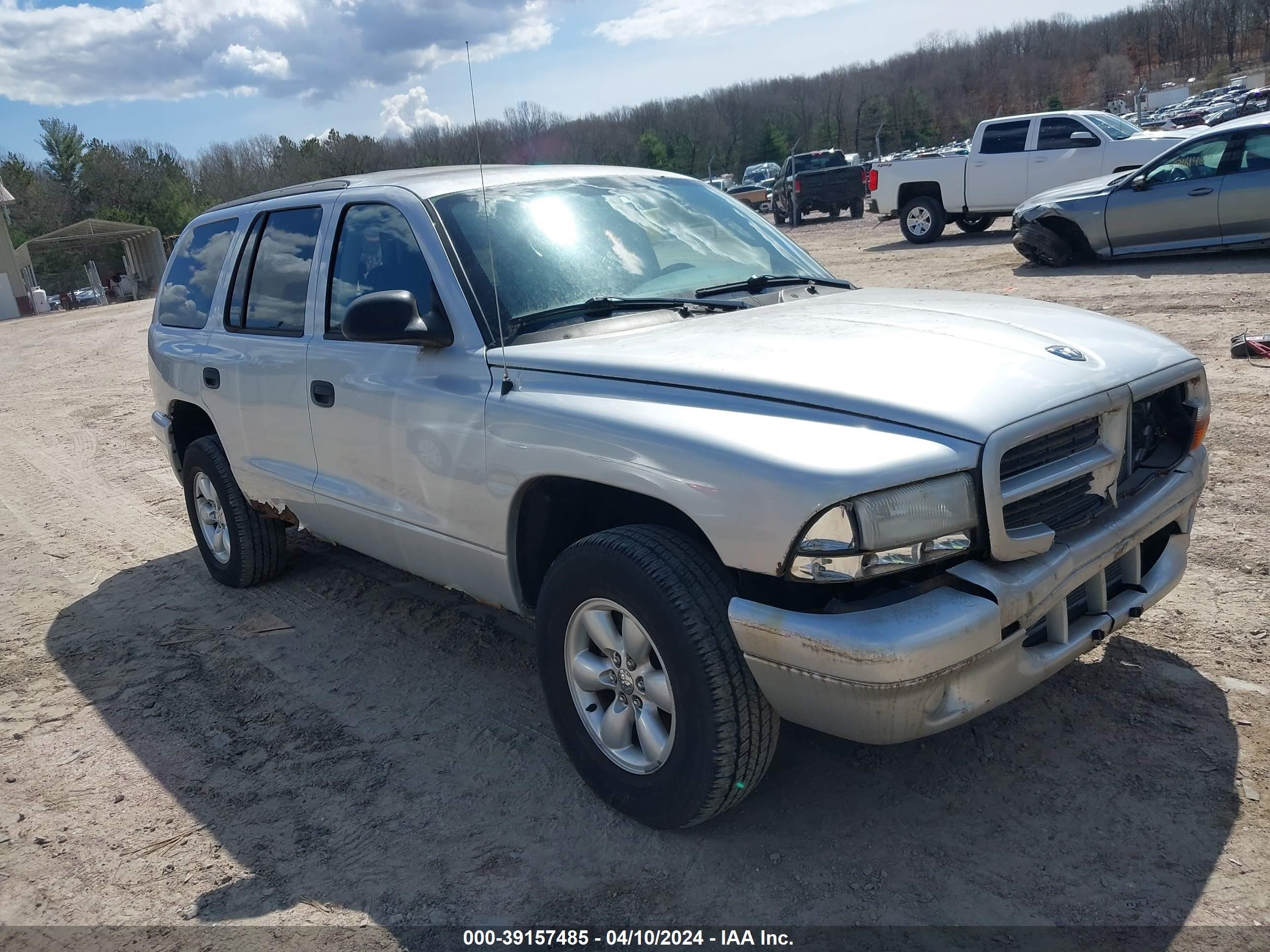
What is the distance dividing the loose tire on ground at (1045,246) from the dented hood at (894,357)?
10.3m

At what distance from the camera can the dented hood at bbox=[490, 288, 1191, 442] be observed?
8.64ft

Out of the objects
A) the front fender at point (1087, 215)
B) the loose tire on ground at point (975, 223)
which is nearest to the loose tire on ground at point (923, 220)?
the loose tire on ground at point (975, 223)

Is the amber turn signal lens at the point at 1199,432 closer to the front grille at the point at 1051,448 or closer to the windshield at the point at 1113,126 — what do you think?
the front grille at the point at 1051,448

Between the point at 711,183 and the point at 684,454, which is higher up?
the point at 711,183

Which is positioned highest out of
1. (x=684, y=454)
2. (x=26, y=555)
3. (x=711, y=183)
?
(x=711, y=183)

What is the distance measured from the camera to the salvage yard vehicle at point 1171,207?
454 inches

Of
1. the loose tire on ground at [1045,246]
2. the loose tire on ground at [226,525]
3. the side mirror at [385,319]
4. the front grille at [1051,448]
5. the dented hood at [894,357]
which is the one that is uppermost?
the side mirror at [385,319]

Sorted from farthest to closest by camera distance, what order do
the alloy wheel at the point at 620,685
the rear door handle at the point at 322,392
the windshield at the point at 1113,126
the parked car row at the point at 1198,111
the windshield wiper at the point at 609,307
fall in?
the parked car row at the point at 1198,111 → the windshield at the point at 1113,126 → the rear door handle at the point at 322,392 → the windshield wiper at the point at 609,307 → the alloy wheel at the point at 620,685

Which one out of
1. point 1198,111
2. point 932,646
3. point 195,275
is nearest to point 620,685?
point 932,646

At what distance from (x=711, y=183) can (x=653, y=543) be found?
2.65 metres

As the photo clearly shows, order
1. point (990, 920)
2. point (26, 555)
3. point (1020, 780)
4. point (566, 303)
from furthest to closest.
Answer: point (26, 555) → point (566, 303) → point (1020, 780) → point (990, 920)

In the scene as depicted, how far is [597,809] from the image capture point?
3211 mm

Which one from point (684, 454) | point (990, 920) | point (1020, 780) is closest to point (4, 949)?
point (684, 454)

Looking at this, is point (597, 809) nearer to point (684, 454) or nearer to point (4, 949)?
point (684, 454)
